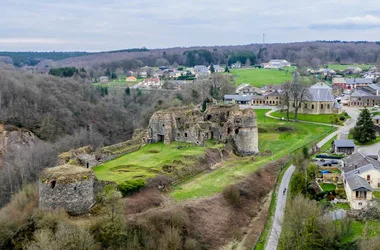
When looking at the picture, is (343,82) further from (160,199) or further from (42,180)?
(42,180)

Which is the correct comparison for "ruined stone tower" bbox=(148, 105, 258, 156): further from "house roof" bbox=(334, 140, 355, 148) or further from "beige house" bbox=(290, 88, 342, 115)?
"beige house" bbox=(290, 88, 342, 115)

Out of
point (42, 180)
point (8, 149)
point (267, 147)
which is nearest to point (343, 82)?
point (267, 147)

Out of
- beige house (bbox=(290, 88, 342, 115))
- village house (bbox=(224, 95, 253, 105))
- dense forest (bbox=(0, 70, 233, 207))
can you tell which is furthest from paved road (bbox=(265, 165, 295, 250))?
village house (bbox=(224, 95, 253, 105))

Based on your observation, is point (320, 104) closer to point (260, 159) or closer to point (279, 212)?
point (260, 159)

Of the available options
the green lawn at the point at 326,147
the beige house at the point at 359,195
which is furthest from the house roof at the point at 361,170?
the green lawn at the point at 326,147

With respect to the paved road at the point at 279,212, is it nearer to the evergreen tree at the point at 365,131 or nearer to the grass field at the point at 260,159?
the grass field at the point at 260,159

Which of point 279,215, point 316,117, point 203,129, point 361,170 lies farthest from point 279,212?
point 316,117
